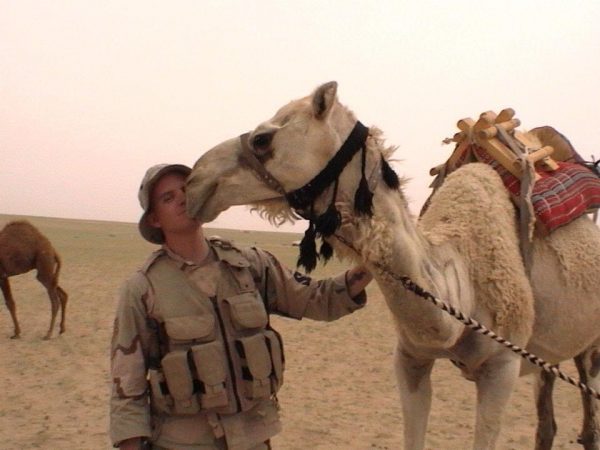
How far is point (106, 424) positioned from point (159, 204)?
14.4 feet

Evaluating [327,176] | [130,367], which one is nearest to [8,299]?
[130,367]

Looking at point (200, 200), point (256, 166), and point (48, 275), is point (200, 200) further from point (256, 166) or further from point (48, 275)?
point (48, 275)

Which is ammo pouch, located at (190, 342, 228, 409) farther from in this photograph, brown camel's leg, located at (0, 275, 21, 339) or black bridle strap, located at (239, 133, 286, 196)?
brown camel's leg, located at (0, 275, 21, 339)

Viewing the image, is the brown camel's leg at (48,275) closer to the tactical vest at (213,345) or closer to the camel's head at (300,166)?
the tactical vest at (213,345)

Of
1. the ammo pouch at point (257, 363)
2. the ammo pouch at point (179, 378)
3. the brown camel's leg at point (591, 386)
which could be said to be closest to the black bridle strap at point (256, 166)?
the ammo pouch at point (257, 363)

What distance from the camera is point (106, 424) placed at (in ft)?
20.0

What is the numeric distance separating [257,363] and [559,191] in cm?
219

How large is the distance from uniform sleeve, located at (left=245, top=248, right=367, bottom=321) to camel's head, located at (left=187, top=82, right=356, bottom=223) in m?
0.37

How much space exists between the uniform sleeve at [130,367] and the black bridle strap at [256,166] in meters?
0.57

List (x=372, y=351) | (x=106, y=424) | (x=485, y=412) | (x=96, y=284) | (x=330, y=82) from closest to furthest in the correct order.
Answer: (x=330, y=82)
(x=485, y=412)
(x=106, y=424)
(x=372, y=351)
(x=96, y=284)

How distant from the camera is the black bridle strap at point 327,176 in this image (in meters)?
2.34

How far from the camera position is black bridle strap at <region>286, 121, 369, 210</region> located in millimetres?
2336

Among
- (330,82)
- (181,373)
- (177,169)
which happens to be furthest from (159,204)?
(330,82)

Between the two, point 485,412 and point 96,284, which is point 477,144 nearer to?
point 485,412
